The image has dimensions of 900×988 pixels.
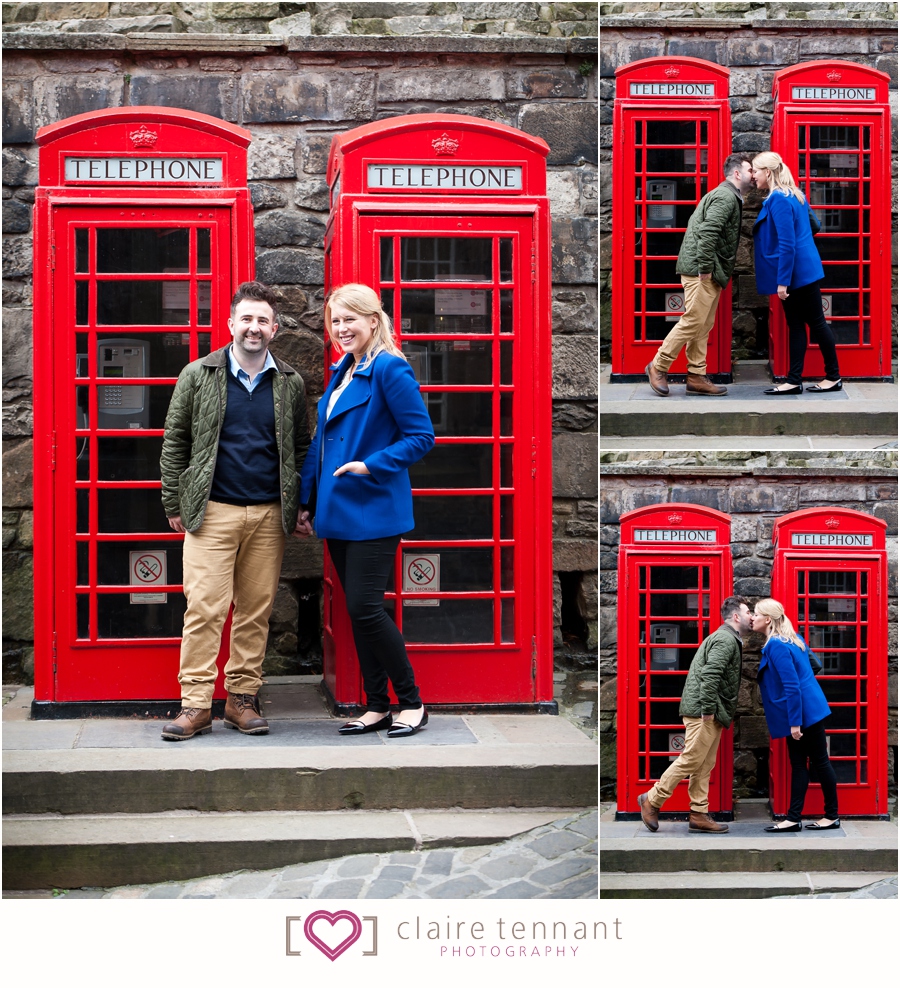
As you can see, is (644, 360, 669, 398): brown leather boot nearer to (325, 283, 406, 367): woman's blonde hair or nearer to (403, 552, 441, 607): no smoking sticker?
(325, 283, 406, 367): woman's blonde hair

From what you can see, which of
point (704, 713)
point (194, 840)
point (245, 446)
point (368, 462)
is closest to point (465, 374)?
point (368, 462)

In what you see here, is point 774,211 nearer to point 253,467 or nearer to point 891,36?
point 891,36

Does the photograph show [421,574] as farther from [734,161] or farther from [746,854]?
[734,161]

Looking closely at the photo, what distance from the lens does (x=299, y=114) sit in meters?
5.60

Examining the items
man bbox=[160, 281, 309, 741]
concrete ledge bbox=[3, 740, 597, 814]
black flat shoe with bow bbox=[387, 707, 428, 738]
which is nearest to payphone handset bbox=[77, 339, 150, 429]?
man bbox=[160, 281, 309, 741]

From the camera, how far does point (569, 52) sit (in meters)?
5.63

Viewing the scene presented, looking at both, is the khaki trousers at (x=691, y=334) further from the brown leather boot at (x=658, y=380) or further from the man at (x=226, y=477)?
the man at (x=226, y=477)

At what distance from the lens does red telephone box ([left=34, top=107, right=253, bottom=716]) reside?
15.5 ft

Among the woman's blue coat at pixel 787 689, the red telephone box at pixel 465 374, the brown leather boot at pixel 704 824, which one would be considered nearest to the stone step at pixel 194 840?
the brown leather boot at pixel 704 824

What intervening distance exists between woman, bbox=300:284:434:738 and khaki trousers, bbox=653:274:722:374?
1014mm

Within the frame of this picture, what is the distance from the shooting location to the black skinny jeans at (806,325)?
155 inches

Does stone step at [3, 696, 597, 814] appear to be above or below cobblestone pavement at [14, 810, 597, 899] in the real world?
above

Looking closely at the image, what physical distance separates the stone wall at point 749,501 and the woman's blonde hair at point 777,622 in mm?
51

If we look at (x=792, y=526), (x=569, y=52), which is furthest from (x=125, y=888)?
(x=569, y=52)
